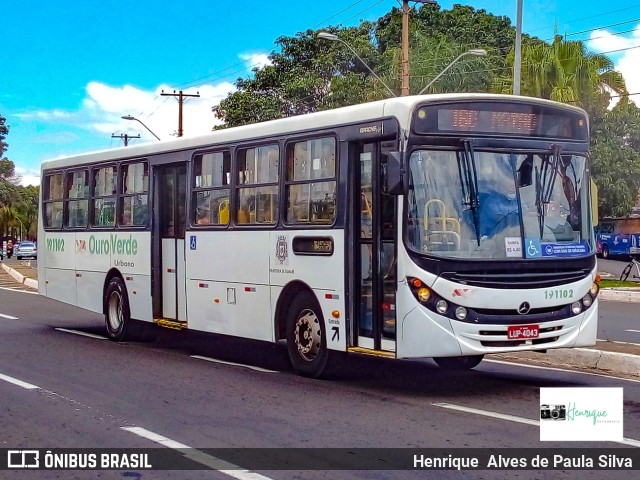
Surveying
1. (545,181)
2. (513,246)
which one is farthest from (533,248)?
(545,181)

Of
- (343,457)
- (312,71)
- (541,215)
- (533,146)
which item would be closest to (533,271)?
(541,215)

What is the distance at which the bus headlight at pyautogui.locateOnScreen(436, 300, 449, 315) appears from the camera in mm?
10750

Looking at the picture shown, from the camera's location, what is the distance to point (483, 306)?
10812 millimetres

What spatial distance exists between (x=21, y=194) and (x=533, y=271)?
111707mm

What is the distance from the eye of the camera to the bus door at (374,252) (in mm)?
11242

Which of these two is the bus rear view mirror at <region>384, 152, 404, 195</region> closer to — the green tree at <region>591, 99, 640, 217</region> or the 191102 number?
the 191102 number

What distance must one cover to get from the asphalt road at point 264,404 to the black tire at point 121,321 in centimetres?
120

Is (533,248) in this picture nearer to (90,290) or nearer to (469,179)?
(469,179)

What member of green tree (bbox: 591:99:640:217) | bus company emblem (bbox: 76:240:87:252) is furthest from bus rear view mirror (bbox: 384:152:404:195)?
green tree (bbox: 591:99:640:217)

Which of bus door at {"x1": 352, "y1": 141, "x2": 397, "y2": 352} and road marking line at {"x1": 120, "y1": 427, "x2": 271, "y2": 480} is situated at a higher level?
bus door at {"x1": 352, "y1": 141, "x2": 397, "y2": 352}

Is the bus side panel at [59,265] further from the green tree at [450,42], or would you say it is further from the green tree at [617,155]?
the green tree at [617,155]

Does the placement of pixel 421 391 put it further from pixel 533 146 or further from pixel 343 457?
pixel 343 457

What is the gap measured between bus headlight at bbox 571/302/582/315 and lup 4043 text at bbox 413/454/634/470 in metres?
3.54

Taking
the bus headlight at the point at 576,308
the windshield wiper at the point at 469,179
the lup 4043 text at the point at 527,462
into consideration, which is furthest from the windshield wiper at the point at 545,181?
the lup 4043 text at the point at 527,462
